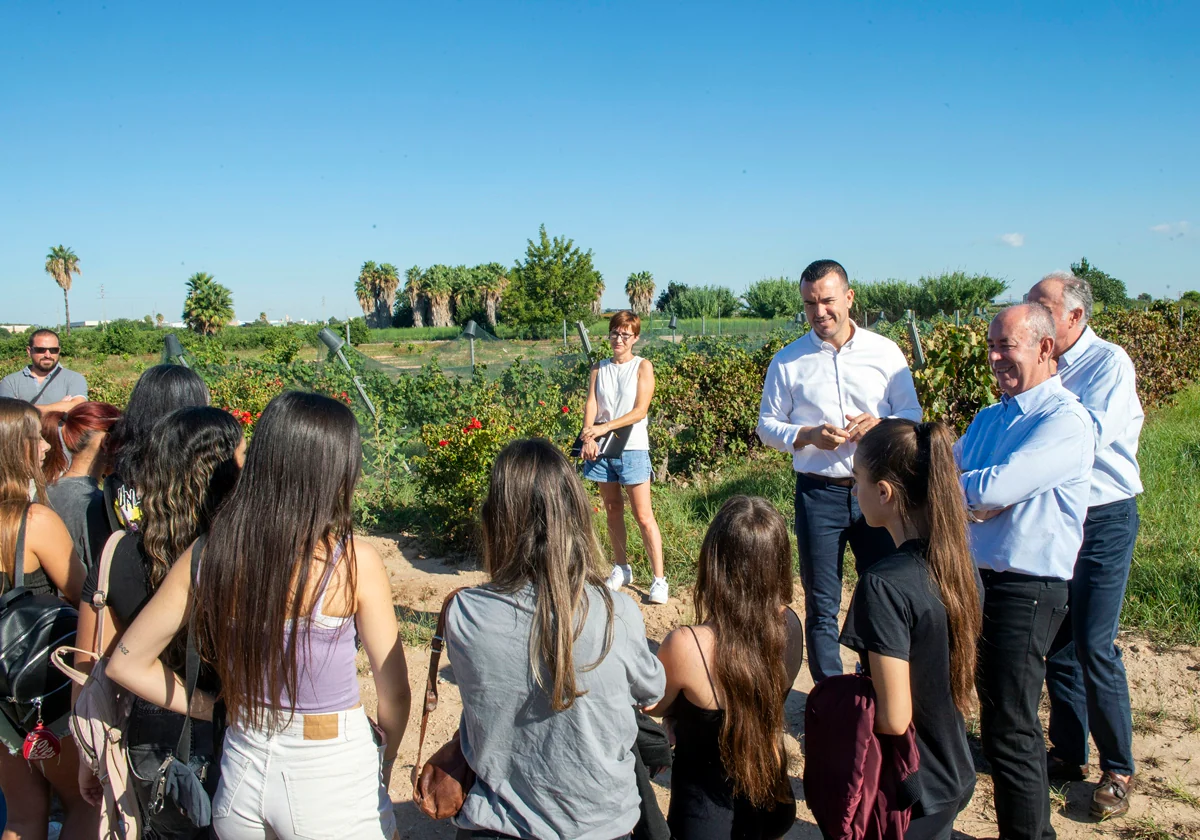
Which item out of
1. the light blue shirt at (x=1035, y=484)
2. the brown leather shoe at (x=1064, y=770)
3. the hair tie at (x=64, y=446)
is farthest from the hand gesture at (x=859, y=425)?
the hair tie at (x=64, y=446)

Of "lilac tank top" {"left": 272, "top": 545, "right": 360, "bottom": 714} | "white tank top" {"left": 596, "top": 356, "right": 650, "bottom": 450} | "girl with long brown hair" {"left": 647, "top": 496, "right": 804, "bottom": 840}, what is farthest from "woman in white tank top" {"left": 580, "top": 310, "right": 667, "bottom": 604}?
"lilac tank top" {"left": 272, "top": 545, "right": 360, "bottom": 714}

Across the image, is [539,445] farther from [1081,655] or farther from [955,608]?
[1081,655]

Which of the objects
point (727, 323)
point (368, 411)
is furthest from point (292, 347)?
point (727, 323)

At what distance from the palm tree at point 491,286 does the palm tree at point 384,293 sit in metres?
8.48

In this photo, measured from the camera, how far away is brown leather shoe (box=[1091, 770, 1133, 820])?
112 inches

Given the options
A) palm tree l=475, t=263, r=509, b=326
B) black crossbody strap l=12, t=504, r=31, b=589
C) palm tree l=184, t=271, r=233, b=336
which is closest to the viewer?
black crossbody strap l=12, t=504, r=31, b=589

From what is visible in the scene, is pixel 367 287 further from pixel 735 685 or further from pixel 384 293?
pixel 735 685

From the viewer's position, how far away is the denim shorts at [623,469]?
15.9 ft

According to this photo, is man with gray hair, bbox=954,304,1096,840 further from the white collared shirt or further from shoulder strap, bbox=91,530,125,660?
shoulder strap, bbox=91,530,125,660

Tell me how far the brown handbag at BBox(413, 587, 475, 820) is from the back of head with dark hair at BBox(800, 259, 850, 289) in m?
2.28

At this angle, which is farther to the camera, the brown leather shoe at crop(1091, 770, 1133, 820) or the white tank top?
the white tank top

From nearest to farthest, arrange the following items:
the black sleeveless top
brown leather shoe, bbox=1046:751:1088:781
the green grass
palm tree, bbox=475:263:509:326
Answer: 1. the black sleeveless top
2. brown leather shoe, bbox=1046:751:1088:781
3. the green grass
4. palm tree, bbox=475:263:509:326

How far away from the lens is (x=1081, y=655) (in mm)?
2879

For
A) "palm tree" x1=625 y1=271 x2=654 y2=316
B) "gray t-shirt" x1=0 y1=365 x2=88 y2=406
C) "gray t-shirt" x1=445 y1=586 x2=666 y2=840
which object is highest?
"palm tree" x1=625 y1=271 x2=654 y2=316
